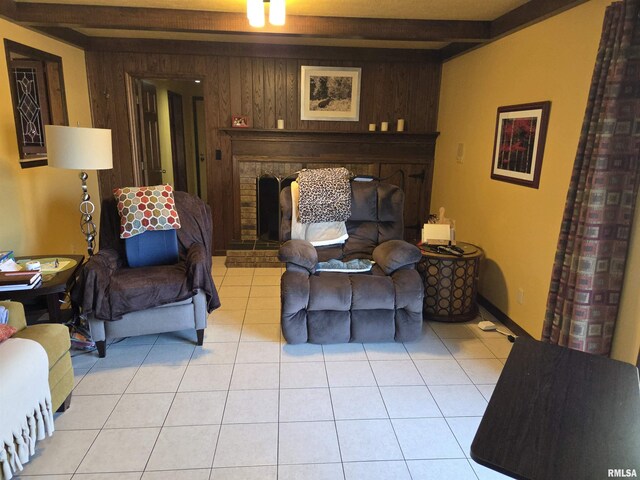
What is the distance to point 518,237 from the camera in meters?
3.14

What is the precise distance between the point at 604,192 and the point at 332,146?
10.3ft

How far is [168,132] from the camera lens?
602 centimetres

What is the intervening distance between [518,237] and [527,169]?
1.64 ft

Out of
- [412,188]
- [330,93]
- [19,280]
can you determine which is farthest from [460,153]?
[19,280]

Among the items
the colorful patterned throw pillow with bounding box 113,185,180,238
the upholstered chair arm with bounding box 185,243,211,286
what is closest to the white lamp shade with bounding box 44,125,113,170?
the colorful patterned throw pillow with bounding box 113,185,180,238

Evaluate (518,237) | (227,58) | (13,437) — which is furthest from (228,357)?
(227,58)

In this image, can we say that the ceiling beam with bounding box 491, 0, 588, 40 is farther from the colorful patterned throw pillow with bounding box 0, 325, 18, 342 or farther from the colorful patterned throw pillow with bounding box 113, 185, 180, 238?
the colorful patterned throw pillow with bounding box 0, 325, 18, 342

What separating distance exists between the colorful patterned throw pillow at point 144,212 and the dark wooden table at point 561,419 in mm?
2439

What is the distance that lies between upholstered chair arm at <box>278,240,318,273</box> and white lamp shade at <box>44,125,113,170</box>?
55.8 inches

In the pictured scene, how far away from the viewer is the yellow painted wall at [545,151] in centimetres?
257

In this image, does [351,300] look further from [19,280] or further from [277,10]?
[19,280]

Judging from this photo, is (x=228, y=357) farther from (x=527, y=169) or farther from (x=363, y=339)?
(x=527, y=169)

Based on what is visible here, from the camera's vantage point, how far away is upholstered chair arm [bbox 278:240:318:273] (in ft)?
9.82

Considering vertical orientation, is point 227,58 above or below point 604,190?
above
